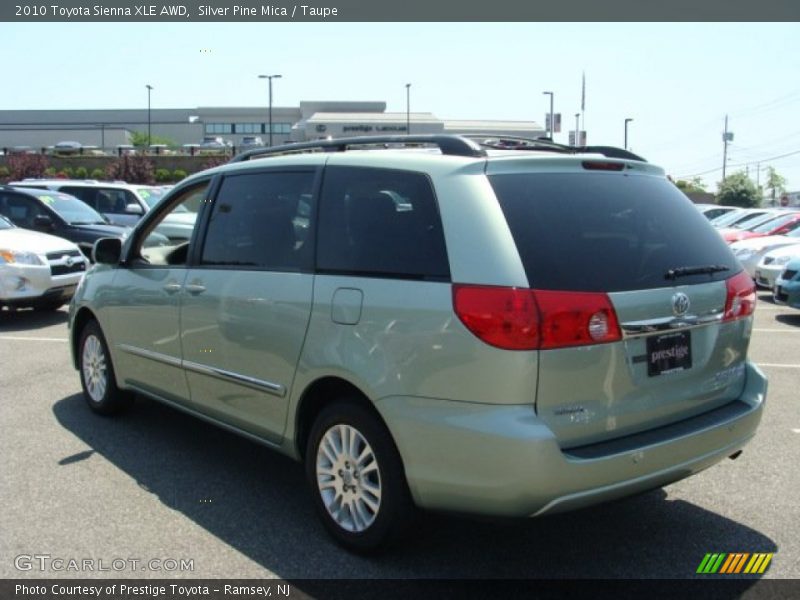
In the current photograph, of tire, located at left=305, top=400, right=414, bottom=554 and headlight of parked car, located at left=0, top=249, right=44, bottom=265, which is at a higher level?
headlight of parked car, located at left=0, top=249, right=44, bottom=265

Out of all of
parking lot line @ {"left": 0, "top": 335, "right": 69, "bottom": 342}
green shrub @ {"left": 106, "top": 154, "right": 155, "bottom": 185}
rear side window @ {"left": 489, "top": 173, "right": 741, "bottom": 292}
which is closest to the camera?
rear side window @ {"left": 489, "top": 173, "right": 741, "bottom": 292}

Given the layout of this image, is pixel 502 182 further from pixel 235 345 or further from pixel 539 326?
pixel 235 345

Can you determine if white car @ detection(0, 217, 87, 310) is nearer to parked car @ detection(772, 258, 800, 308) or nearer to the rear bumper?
the rear bumper

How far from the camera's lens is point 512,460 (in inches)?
117

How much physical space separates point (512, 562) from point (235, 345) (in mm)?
1820

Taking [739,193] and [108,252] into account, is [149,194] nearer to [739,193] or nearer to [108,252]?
[108,252]

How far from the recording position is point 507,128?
233 feet

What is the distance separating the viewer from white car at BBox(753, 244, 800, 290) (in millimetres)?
12998

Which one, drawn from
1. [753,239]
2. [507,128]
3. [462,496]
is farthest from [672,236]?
[507,128]

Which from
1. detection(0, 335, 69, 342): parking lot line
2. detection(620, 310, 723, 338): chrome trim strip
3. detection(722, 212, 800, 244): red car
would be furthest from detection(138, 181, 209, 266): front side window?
detection(722, 212, 800, 244): red car

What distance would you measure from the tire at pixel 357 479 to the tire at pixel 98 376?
242 cm

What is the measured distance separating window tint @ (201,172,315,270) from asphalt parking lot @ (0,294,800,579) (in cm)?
130

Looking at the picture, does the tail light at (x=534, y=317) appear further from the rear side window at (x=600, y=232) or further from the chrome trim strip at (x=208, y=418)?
the chrome trim strip at (x=208, y=418)

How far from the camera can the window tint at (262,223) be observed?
13.2ft
